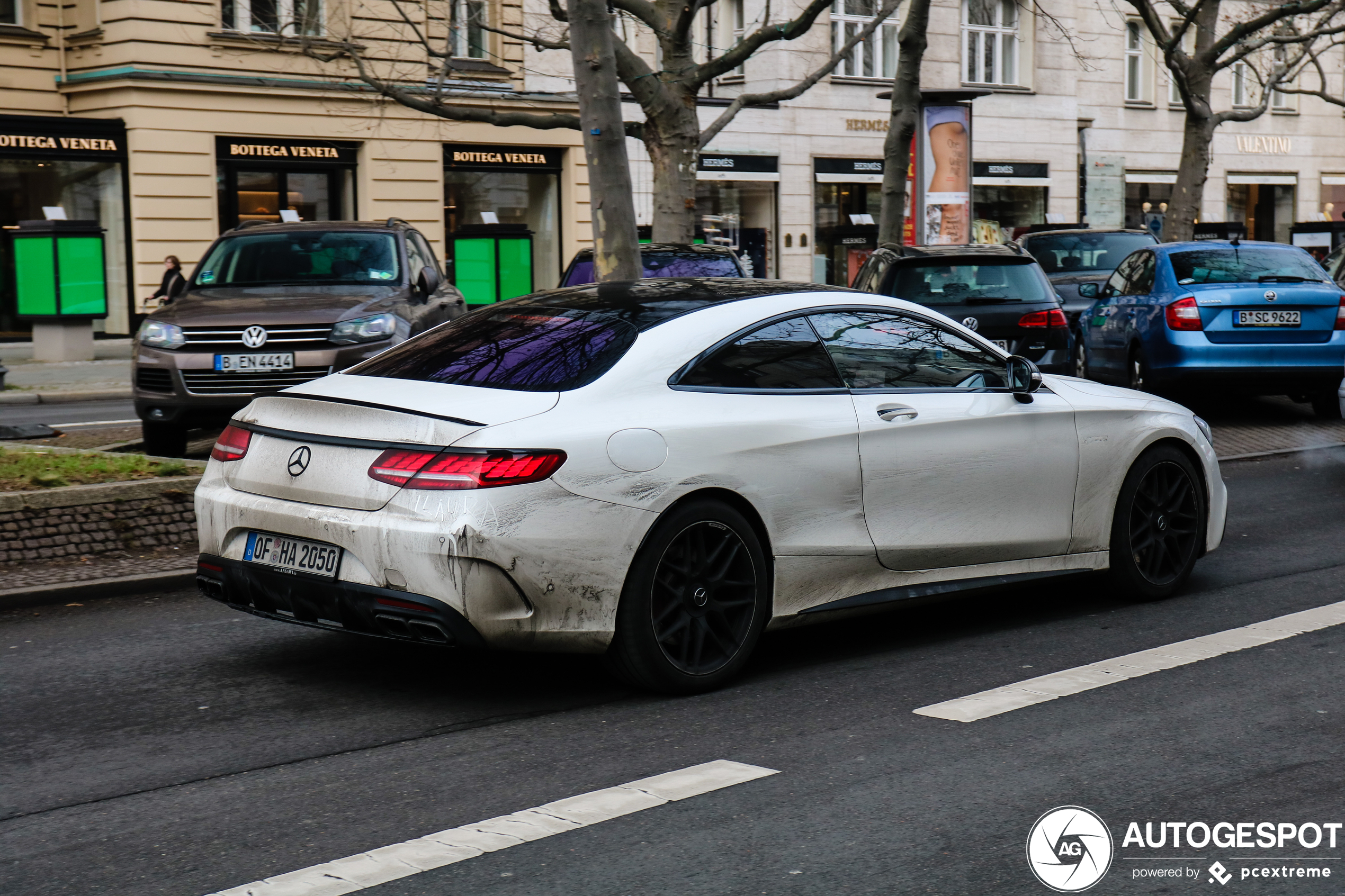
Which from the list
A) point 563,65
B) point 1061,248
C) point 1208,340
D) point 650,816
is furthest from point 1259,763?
point 563,65

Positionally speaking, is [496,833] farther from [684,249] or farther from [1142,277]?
[684,249]

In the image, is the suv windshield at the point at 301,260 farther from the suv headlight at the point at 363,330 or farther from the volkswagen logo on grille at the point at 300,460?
the volkswagen logo on grille at the point at 300,460

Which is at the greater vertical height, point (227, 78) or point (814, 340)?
point (227, 78)

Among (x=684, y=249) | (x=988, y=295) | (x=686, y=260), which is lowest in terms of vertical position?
(x=988, y=295)

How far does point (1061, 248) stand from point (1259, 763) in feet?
57.4

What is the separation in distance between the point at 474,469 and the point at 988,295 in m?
9.46

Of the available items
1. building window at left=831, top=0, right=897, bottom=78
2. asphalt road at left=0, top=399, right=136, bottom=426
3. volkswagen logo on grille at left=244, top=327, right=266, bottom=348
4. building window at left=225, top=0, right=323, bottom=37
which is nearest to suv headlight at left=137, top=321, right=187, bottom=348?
volkswagen logo on grille at left=244, top=327, right=266, bottom=348

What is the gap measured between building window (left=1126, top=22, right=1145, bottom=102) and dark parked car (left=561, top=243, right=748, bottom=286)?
29.7 metres

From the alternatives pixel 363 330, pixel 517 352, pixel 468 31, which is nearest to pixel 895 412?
pixel 517 352

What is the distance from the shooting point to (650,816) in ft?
14.3

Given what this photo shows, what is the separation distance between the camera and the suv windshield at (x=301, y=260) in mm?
12672

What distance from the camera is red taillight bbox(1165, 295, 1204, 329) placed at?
47.6 feet

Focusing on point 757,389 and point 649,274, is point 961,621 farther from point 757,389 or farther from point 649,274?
point 649,274

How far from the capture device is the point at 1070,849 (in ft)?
13.5
